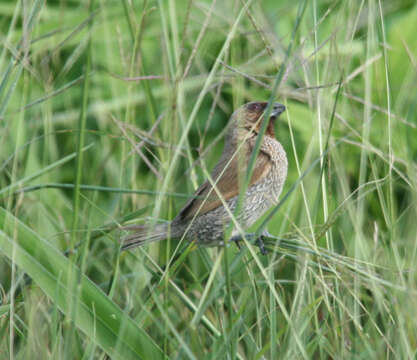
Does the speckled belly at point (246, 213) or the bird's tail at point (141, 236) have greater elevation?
the bird's tail at point (141, 236)

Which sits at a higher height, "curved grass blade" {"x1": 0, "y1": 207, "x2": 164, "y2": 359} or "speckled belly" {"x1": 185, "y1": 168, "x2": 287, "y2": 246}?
"curved grass blade" {"x1": 0, "y1": 207, "x2": 164, "y2": 359}

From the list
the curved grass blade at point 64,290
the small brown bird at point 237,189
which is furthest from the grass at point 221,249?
the small brown bird at point 237,189

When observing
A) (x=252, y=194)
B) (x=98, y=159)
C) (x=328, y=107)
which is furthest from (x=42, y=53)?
(x=328, y=107)

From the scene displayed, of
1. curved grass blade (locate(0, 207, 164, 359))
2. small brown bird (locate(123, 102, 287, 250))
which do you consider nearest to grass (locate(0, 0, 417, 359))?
curved grass blade (locate(0, 207, 164, 359))

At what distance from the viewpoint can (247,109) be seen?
2889 mm

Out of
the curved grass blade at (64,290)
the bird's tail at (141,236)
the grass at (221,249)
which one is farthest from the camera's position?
the bird's tail at (141,236)

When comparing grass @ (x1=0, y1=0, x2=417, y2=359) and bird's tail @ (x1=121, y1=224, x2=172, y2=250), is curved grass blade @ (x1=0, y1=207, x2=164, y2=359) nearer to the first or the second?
grass @ (x1=0, y1=0, x2=417, y2=359)

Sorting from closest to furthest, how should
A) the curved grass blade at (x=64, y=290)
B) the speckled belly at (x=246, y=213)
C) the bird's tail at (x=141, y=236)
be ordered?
the curved grass blade at (x=64, y=290) < the bird's tail at (x=141, y=236) < the speckled belly at (x=246, y=213)

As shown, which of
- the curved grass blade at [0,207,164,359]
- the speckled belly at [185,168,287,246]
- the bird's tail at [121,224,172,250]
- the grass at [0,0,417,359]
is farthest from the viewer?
the speckled belly at [185,168,287,246]

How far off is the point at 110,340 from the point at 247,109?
4.38 feet

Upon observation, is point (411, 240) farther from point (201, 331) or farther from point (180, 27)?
point (180, 27)

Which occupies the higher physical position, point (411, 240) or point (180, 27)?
point (180, 27)

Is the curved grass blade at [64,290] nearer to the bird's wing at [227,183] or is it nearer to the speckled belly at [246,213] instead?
the speckled belly at [246,213]

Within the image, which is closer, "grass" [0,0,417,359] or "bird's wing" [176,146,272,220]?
"grass" [0,0,417,359]
